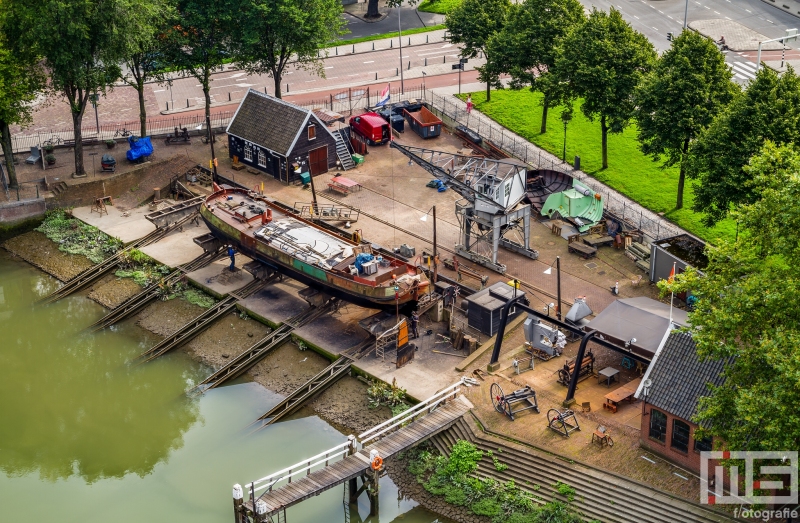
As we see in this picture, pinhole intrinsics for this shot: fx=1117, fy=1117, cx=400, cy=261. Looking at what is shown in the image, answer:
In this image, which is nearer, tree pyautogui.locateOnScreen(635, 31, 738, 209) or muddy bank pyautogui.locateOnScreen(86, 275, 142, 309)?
muddy bank pyautogui.locateOnScreen(86, 275, 142, 309)

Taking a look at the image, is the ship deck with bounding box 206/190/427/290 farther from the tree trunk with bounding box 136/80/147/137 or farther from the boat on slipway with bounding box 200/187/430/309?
the tree trunk with bounding box 136/80/147/137

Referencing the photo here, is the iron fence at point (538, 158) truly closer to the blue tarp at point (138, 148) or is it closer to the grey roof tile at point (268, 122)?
the grey roof tile at point (268, 122)

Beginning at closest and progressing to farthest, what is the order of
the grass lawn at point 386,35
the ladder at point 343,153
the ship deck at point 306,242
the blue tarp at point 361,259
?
1. the ship deck at point 306,242
2. the blue tarp at point 361,259
3. the ladder at point 343,153
4. the grass lawn at point 386,35

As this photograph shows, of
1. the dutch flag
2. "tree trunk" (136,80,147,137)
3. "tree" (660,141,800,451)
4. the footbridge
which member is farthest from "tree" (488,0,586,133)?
"tree" (660,141,800,451)

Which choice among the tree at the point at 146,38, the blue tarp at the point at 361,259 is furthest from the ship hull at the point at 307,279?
the tree at the point at 146,38

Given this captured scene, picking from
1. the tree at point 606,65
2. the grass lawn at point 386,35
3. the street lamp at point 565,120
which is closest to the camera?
the tree at point 606,65

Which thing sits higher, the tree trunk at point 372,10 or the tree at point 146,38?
the tree at point 146,38
